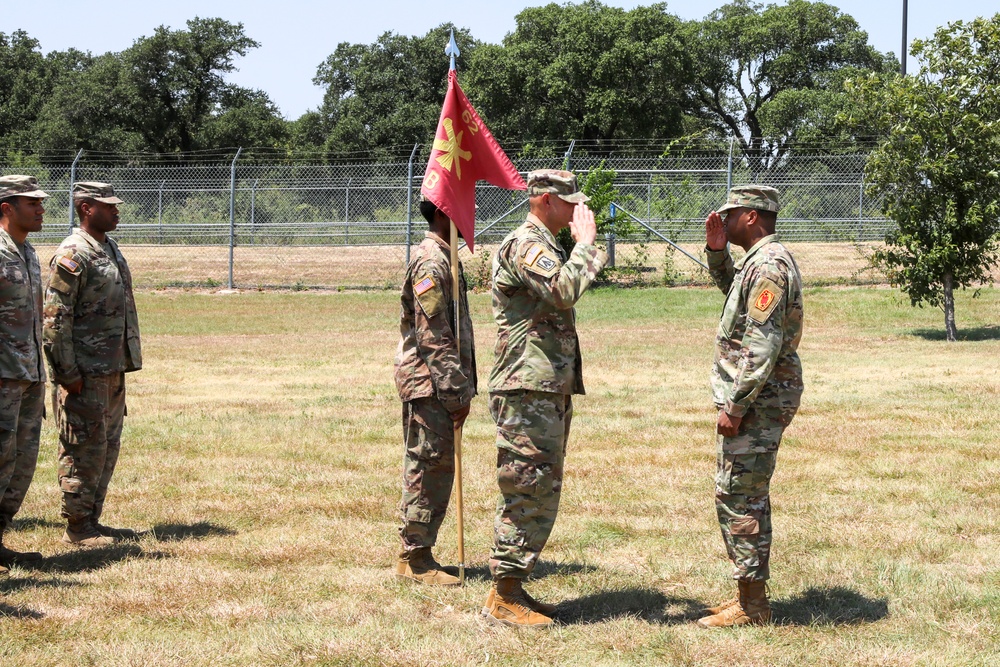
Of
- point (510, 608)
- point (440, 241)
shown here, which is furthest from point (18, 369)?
point (510, 608)

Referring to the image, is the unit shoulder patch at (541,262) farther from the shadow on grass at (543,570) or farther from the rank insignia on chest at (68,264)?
the rank insignia on chest at (68,264)

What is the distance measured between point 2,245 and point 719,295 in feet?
57.1

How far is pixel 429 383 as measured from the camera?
5.84 m

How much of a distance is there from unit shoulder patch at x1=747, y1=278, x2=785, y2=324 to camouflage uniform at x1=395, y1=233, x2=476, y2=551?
1.50 m

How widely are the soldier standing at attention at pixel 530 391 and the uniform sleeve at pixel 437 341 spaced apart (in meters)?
0.41

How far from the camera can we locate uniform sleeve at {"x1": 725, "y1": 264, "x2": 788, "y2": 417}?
5.02 metres

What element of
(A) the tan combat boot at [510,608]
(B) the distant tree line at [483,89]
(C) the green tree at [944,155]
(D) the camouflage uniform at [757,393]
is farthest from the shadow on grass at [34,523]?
(B) the distant tree line at [483,89]

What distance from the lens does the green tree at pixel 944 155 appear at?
1650cm

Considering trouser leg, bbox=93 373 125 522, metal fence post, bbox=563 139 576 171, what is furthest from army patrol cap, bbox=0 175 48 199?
metal fence post, bbox=563 139 576 171

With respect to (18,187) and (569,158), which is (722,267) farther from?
(569,158)

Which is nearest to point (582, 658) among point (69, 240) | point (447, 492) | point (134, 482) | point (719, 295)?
point (447, 492)

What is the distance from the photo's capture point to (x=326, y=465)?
885 cm

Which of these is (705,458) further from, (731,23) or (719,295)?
(731,23)

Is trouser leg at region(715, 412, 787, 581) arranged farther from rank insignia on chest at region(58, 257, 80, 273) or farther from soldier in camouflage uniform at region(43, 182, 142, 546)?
rank insignia on chest at region(58, 257, 80, 273)
